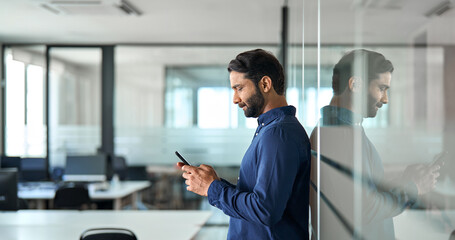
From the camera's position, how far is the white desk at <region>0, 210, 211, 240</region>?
3172 mm

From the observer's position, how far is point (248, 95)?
160 cm

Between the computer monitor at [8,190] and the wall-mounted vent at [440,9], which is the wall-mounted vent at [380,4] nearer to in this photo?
the wall-mounted vent at [440,9]

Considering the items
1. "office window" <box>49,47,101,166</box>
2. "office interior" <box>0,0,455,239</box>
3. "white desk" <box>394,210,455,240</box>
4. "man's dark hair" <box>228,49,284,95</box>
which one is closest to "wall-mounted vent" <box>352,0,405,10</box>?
"white desk" <box>394,210,455,240</box>

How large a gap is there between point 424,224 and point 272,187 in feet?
2.75

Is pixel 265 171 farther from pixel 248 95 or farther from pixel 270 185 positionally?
pixel 248 95

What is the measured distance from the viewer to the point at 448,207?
463 millimetres

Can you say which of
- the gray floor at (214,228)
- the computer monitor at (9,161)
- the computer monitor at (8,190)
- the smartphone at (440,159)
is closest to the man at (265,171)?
the smartphone at (440,159)

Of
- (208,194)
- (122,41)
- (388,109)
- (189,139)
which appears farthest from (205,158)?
(388,109)

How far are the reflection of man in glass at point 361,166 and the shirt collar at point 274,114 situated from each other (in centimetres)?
18

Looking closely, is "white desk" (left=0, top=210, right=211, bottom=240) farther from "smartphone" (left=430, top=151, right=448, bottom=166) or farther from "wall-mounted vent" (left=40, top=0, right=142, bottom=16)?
"smartphone" (left=430, top=151, right=448, bottom=166)

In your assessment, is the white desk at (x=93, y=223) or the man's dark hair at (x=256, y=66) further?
the white desk at (x=93, y=223)

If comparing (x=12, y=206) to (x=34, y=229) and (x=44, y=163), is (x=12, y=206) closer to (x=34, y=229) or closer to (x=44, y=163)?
(x=34, y=229)

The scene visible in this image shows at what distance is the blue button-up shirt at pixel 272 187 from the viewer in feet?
4.49

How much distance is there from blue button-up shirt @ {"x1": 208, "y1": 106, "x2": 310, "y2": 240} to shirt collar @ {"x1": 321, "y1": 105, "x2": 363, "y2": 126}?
0.10 metres
